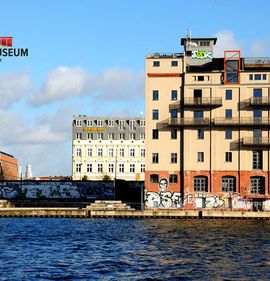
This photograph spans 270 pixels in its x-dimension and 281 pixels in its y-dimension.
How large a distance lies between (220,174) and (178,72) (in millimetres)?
21426

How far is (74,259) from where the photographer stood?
58.5m

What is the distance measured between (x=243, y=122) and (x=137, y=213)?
2639 cm

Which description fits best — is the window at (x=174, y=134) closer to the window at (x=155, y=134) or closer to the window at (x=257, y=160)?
the window at (x=155, y=134)

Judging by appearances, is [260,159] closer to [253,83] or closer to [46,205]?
[253,83]

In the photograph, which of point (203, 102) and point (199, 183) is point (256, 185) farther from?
point (203, 102)

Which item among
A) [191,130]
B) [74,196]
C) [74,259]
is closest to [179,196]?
[191,130]

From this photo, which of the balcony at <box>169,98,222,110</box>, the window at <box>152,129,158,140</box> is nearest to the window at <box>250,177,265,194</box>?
the balcony at <box>169,98,222,110</box>

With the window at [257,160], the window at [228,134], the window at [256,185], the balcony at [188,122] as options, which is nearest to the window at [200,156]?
the balcony at [188,122]

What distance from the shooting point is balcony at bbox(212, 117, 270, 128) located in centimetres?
11769

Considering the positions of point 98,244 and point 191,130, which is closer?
point 98,244

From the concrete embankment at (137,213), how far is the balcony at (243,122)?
1694 centimetres

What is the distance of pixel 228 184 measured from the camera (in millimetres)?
119688

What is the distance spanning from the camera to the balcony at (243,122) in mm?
117688

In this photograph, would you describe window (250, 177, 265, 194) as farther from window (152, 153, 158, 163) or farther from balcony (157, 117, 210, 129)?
window (152, 153, 158, 163)
